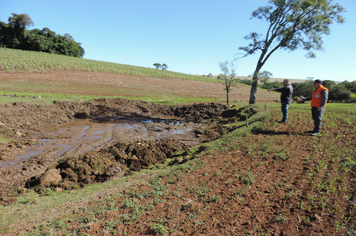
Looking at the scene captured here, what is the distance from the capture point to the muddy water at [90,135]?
1015 centimetres

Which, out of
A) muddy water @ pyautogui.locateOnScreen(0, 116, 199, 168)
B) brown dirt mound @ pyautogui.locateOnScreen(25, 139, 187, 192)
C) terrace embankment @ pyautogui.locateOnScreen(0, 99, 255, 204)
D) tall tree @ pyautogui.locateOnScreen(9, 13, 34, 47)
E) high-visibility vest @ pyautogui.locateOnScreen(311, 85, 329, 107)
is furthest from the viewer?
tall tree @ pyautogui.locateOnScreen(9, 13, 34, 47)

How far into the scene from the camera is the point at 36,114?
1597cm

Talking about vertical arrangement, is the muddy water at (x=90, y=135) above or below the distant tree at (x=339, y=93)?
below

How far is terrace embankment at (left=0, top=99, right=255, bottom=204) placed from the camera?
24.4 ft

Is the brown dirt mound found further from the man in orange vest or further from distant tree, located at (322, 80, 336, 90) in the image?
distant tree, located at (322, 80, 336, 90)

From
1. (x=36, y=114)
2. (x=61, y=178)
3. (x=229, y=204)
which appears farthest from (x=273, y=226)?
(x=36, y=114)

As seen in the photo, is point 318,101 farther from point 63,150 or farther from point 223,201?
point 63,150

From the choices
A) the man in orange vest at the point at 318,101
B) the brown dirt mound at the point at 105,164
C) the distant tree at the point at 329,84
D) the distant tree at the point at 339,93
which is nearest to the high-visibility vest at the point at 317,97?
the man in orange vest at the point at 318,101

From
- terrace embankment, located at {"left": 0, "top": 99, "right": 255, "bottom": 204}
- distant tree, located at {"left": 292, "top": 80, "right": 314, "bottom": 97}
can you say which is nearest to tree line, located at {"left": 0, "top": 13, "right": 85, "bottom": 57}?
terrace embankment, located at {"left": 0, "top": 99, "right": 255, "bottom": 204}

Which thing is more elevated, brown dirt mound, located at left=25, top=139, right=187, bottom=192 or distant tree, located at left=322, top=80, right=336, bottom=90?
distant tree, located at left=322, top=80, right=336, bottom=90

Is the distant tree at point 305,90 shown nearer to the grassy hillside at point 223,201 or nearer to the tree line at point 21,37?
the grassy hillside at point 223,201

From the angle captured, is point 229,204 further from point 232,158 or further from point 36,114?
point 36,114

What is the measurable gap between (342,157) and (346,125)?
4.08 m

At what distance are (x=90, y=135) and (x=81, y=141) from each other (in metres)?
1.37
